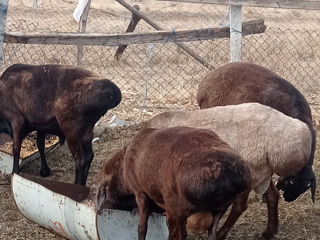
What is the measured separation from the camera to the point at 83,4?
29.8 feet

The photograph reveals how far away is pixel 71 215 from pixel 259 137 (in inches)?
65.9

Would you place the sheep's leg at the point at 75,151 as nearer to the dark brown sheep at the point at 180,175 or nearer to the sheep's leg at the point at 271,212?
the dark brown sheep at the point at 180,175

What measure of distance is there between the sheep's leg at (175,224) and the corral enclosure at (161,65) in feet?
4.04

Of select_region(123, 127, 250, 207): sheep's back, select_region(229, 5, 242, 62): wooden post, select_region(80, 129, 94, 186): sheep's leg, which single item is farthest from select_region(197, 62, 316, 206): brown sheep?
select_region(123, 127, 250, 207): sheep's back

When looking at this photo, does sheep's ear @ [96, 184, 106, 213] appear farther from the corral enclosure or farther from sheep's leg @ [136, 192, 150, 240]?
the corral enclosure

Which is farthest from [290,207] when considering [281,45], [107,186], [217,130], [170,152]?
[281,45]

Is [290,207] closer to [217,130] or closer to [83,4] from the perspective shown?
[217,130]

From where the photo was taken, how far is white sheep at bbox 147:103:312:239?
507 cm

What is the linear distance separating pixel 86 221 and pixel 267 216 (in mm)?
1916

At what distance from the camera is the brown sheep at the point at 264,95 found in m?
5.86

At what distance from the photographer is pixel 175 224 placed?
177 inches

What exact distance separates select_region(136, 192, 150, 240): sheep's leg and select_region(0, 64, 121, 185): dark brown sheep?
161cm

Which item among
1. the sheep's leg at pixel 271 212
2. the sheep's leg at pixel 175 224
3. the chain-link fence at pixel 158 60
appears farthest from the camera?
the chain-link fence at pixel 158 60

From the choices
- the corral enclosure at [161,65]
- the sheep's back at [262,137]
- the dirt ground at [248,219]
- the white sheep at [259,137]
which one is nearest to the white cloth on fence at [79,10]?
the corral enclosure at [161,65]
